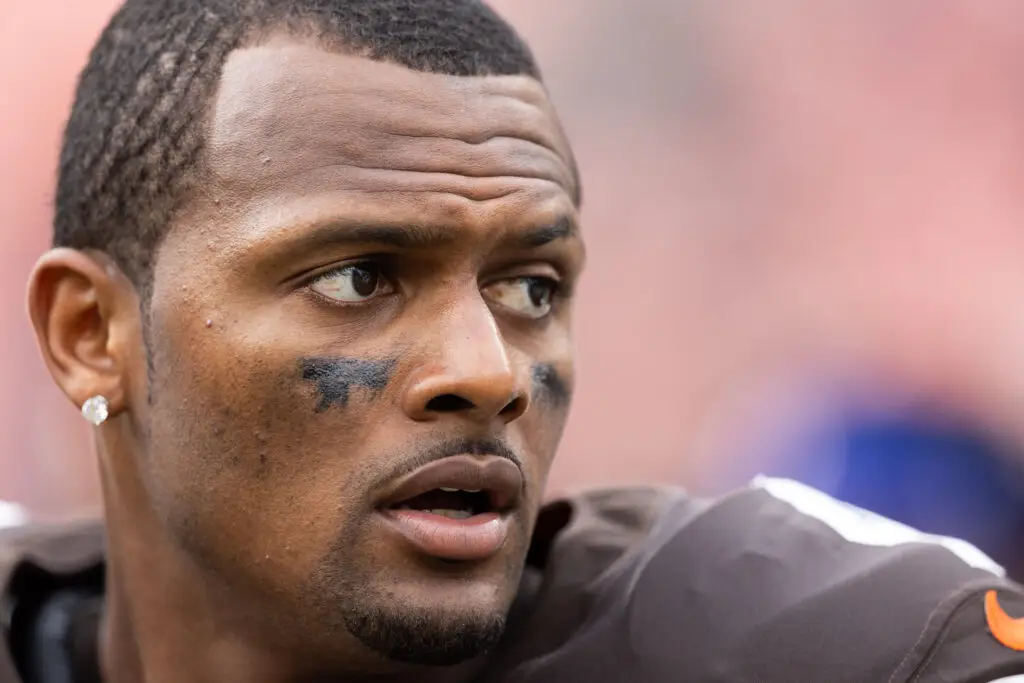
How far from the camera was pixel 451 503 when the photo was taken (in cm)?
162

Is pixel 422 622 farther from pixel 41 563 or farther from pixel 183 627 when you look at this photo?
pixel 41 563

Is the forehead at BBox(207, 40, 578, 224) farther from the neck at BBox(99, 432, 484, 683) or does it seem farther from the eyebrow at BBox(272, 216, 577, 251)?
the neck at BBox(99, 432, 484, 683)

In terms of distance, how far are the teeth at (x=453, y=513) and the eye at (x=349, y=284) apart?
0.31 meters

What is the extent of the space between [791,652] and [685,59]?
396 centimetres

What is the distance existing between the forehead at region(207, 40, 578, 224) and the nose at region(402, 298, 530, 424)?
19cm

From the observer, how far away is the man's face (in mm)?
1564

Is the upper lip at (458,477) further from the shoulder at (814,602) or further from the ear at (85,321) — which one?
the ear at (85,321)

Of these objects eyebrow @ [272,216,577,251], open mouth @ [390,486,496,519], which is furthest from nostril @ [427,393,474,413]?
eyebrow @ [272,216,577,251]

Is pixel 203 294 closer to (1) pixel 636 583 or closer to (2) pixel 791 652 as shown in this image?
(1) pixel 636 583

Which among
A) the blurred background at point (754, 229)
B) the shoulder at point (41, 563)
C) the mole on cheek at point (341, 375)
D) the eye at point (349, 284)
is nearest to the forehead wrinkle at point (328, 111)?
the eye at point (349, 284)

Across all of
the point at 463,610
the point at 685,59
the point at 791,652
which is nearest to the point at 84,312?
the point at 463,610

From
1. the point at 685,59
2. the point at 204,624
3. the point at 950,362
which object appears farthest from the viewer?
the point at 685,59

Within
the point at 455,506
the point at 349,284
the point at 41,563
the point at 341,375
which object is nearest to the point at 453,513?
the point at 455,506

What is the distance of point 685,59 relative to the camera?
5176mm
